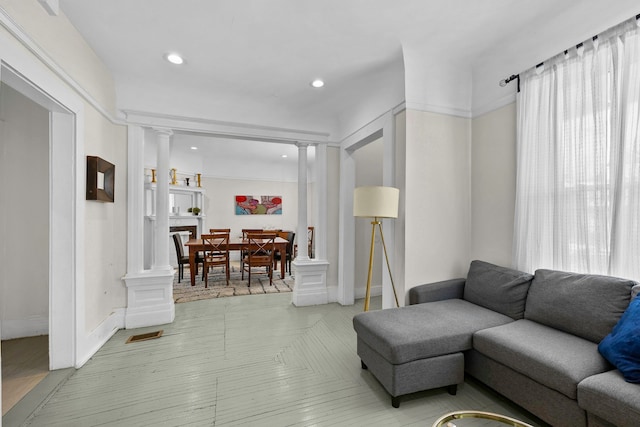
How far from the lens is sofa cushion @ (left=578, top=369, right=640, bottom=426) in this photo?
3.91 feet

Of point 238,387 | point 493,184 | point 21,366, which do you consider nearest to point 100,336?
point 21,366

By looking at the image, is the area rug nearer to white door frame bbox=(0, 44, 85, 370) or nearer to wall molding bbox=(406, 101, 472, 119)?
white door frame bbox=(0, 44, 85, 370)

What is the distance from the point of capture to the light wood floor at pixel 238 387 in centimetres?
175

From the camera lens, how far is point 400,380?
1.80 meters

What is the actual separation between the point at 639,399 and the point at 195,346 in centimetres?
303

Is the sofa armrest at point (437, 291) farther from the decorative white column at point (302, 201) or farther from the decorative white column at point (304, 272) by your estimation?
the decorative white column at point (302, 201)

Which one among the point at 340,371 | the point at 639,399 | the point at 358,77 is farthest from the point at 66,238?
the point at 639,399

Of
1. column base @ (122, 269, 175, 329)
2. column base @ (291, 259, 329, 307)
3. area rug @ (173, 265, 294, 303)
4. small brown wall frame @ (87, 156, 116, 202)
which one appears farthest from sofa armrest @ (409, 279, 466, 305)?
small brown wall frame @ (87, 156, 116, 202)

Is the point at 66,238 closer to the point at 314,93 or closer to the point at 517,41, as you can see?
the point at 314,93

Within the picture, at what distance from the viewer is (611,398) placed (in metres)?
1.25

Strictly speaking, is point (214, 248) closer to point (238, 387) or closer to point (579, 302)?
point (238, 387)

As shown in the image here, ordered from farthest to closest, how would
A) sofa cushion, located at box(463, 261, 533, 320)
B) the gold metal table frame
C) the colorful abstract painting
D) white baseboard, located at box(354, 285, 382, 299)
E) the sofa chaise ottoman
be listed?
the colorful abstract painting
white baseboard, located at box(354, 285, 382, 299)
sofa cushion, located at box(463, 261, 533, 320)
the sofa chaise ottoman
the gold metal table frame

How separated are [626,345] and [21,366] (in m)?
4.15

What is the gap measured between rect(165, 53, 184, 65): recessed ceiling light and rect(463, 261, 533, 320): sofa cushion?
3.49 m
